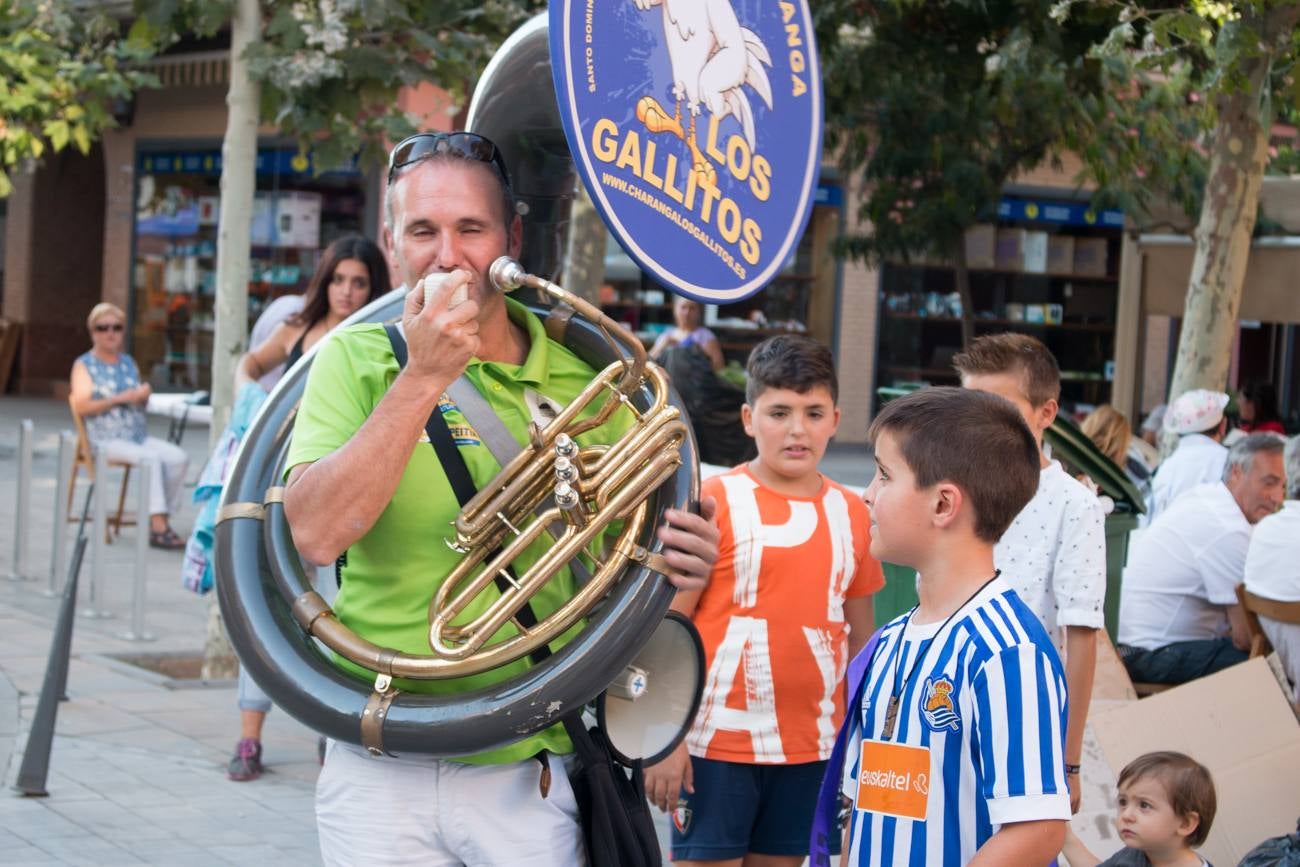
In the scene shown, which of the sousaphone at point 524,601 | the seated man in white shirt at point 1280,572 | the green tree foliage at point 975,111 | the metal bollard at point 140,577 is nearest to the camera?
the sousaphone at point 524,601

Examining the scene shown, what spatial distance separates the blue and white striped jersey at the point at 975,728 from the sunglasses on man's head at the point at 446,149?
3.23 ft

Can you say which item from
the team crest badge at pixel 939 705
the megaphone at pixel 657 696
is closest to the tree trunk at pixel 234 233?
the megaphone at pixel 657 696

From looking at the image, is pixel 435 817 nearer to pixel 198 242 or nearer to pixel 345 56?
pixel 345 56

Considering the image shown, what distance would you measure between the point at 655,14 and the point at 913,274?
19381 millimetres

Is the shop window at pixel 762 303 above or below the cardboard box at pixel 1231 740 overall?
above

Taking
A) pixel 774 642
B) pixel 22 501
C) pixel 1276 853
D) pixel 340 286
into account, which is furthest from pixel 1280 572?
pixel 22 501

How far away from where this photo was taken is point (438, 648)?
2430 mm

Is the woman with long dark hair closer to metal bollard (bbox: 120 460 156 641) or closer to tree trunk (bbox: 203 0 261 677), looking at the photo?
tree trunk (bbox: 203 0 261 677)

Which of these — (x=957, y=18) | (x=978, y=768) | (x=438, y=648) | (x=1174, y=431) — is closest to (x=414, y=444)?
(x=438, y=648)

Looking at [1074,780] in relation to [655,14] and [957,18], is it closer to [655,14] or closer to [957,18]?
[655,14]

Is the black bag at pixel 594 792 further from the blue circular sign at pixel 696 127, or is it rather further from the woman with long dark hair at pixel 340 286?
the woman with long dark hair at pixel 340 286

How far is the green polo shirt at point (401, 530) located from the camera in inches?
98.1

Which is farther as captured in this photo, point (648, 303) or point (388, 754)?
point (648, 303)

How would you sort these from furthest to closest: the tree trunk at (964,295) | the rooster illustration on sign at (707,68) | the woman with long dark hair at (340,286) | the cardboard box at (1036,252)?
the cardboard box at (1036,252)
the tree trunk at (964,295)
the woman with long dark hair at (340,286)
the rooster illustration on sign at (707,68)
